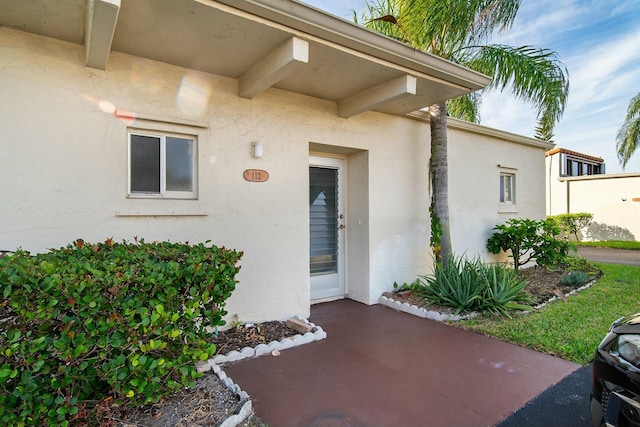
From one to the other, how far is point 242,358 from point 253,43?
135 inches

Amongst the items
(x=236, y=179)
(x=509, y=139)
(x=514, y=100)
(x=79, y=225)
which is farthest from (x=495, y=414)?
(x=509, y=139)

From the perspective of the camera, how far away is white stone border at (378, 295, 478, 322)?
16.5 feet

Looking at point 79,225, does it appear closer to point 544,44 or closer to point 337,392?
point 337,392

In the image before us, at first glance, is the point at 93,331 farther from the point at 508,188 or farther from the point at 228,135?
the point at 508,188

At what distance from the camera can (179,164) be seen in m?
4.15

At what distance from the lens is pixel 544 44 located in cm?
604

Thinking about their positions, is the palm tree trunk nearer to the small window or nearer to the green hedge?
the small window

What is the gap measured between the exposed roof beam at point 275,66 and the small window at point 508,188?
692 centimetres

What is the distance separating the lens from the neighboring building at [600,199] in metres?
16.1

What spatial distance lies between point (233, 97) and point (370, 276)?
361 cm

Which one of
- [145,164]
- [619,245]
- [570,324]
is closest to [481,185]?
[570,324]

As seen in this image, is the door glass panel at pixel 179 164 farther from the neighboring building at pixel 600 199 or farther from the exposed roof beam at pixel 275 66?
the neighboring building at pixel 600 199

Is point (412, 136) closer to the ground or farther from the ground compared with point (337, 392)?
farther from the ground

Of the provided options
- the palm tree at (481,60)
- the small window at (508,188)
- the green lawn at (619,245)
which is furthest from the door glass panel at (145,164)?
the green lawn at (619,245)
